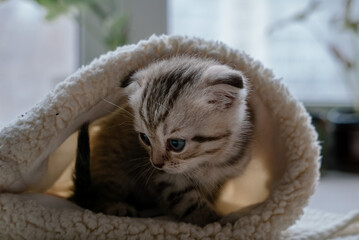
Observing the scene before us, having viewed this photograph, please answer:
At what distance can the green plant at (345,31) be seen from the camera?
2.20 m

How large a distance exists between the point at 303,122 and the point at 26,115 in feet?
2.21

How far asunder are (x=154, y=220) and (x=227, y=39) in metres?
1.68

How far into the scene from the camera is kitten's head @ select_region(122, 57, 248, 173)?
1062mm

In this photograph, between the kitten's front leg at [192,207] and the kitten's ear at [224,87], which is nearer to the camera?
the kitten's ear at [224,87]

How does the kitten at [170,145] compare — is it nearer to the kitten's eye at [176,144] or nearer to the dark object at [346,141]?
the kitten's eye at [176,144]

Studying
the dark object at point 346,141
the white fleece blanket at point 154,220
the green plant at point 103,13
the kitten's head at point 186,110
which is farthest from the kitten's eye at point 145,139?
the dark object at point 346,141

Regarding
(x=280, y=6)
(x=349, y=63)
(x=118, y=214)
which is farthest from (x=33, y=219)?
(x=280, y=6)

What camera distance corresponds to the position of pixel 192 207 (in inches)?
45.9

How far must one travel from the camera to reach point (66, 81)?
1.09 m

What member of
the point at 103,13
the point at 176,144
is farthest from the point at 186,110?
the point at 103,13

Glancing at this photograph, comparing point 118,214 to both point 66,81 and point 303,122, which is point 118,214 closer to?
point 66,81

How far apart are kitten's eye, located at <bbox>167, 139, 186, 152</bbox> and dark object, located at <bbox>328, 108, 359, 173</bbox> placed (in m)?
1.38

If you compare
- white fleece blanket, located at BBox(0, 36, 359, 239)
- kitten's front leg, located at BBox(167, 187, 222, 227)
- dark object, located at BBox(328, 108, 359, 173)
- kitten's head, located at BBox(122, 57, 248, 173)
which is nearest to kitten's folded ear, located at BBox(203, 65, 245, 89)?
kitten's head, located at BBox(122, 57, 248, 173)

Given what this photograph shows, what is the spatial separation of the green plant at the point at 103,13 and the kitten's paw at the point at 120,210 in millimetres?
1137
